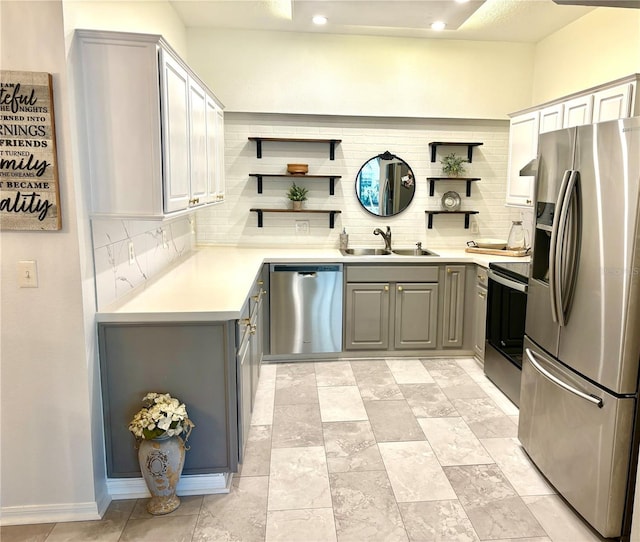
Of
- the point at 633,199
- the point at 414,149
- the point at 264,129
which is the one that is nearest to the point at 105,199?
the point at 633,199

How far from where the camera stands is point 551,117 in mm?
3635

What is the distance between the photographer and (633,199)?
74.0 inches

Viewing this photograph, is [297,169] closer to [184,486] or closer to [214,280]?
[214,280]

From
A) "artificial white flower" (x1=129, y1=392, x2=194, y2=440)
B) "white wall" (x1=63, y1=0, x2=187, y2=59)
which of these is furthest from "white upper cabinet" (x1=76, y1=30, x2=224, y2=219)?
"artificial white flower" (x1=129, y1=392, x2=194, y2=440)

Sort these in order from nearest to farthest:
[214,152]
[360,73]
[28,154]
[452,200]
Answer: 1. [28,154]
2. [214,152]
3. [360,73]
4. [452,200]

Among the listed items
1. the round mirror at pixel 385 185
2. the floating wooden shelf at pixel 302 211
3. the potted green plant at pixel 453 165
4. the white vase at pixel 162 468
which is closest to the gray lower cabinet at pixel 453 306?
the round mirror at pixel 385 185

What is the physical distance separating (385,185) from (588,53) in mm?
1936

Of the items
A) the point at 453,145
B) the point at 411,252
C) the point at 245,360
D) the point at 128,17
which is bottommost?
the point at 245,360

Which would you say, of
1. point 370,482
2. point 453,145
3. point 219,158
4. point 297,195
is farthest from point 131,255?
point 453,145

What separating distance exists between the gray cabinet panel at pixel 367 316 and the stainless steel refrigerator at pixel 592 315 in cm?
178

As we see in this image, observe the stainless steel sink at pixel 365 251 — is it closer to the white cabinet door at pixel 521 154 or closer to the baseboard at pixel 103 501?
the white cabinet door at pixel 521 154

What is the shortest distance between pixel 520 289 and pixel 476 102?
7.07 feet

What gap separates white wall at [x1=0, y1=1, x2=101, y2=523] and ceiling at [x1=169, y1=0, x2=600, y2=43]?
6.26 ft

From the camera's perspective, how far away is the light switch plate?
2.04m
